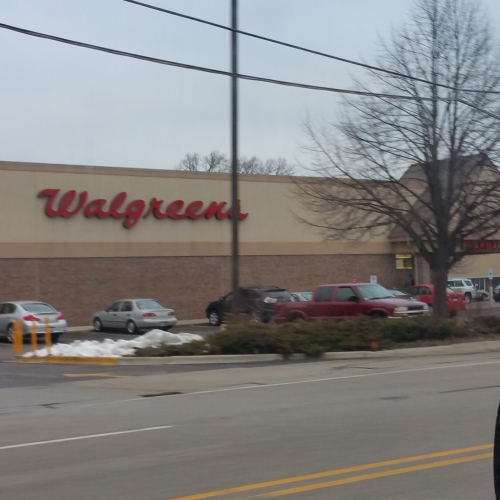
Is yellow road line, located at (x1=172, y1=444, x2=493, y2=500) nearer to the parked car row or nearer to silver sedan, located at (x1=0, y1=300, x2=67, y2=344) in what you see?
the parked car row

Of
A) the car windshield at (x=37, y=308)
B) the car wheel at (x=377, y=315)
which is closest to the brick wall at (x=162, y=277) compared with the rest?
the car windshield at (x=37, y=308)

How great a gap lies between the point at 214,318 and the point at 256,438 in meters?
26.9

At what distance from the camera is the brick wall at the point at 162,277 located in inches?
1371

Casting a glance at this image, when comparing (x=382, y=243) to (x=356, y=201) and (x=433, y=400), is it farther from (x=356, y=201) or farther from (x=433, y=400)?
(x=433, y=400)

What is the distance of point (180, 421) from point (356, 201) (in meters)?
13.5

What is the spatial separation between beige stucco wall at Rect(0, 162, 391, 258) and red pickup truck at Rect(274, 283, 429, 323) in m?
13.6

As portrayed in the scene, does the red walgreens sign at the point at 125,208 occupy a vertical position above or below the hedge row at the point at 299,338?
above

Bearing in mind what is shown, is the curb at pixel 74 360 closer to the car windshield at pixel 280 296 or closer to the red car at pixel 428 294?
the car windshield at pixel 280 296

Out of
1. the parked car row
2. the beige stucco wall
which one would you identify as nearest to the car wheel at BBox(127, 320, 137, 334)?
the beige stucco wall

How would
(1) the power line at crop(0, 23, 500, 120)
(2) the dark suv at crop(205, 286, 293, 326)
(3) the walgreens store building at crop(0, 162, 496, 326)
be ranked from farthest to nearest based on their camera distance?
(3) the walgreens store building at crop(0, 162, 496, 326), (2) the dark suv at crop(205, 286, 293, 326), (1) the power line at crop(0, 23, 500, 120)

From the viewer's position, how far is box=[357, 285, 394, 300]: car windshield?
934 inches

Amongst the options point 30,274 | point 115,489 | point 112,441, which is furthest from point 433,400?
point 30,274

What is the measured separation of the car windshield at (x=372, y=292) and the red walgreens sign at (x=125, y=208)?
1599cm

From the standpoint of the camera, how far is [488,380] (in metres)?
14.0
